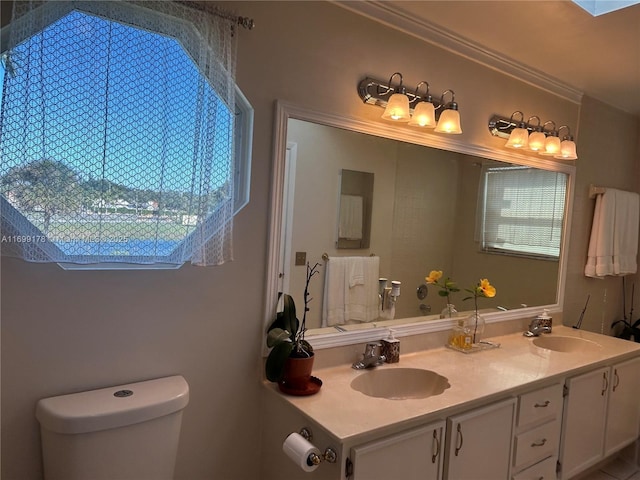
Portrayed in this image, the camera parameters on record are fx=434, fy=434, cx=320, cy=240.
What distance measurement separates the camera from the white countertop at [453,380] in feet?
4.75

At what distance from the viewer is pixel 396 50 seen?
1992 millimetres

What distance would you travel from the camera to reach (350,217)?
6.41 feet

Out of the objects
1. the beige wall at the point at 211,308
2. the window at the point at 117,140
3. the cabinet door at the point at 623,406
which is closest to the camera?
the window at the point at 117,140

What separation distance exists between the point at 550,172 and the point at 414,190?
3.92ft

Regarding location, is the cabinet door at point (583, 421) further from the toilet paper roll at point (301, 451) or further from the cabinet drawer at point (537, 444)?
the toilet paper roll at point (301, 451)

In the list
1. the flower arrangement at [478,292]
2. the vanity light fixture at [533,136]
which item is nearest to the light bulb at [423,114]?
the vanity light fixture at [533,136]

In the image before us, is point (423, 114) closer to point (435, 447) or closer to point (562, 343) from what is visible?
point (435, 447)

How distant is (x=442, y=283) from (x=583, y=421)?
99 centimetres

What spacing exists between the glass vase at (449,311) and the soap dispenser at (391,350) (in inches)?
17.9

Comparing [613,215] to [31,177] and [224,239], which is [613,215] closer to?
[224,239]

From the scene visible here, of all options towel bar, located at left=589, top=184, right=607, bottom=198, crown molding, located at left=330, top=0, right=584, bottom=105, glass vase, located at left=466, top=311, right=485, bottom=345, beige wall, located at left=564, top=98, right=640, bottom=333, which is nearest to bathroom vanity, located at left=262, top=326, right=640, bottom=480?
glass vase, located at left=466, top=311, right=485, bottom=345

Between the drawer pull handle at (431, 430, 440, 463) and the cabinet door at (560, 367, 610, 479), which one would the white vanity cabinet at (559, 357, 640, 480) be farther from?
the drawer pull handle at (431, 430, 440, 463)

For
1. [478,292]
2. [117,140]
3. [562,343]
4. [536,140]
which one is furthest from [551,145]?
[117,140]

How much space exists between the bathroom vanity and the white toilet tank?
424 millimetres
